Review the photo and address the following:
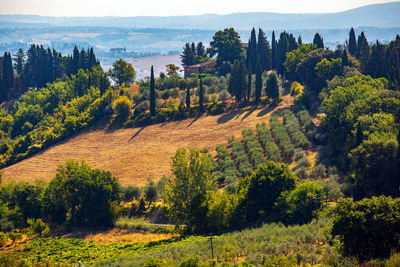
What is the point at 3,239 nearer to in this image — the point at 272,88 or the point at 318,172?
the point at 318,172

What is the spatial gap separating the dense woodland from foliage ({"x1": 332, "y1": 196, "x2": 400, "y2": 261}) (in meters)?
0.06

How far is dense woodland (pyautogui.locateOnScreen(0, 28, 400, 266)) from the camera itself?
92.6 feet

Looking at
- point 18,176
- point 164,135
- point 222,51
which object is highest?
point 222,51

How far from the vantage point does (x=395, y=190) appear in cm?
3500

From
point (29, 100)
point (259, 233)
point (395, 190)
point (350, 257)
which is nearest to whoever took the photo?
point (350, 257)

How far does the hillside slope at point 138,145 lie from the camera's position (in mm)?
61219

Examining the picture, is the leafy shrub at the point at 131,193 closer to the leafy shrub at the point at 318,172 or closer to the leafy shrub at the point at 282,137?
the leafy shrub at the point at 282,137

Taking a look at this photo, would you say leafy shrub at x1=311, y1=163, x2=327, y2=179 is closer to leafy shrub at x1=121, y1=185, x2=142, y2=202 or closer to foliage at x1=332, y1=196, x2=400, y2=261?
foliage at x1=332, y1=196, x2=400, y2=261

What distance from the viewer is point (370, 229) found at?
83.9ft

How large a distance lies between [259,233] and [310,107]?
40951 mm

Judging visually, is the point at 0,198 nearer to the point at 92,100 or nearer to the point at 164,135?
the point at 164,135

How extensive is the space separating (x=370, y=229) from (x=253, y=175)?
14.4 m

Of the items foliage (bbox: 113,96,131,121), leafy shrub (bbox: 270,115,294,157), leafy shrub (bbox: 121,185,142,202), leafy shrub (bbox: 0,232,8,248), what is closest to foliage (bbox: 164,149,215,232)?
leafy shrub (bbox: 121,185,142,202)

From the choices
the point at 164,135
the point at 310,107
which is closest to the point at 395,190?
the point at 310,107
